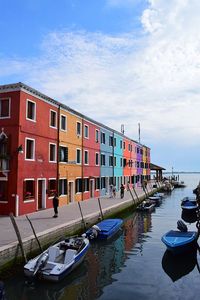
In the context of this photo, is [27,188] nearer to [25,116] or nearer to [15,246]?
[25,116]

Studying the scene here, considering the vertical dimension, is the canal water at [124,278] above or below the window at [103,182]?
below

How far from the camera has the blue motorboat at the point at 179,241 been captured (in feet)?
54.1

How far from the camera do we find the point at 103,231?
20.1 m

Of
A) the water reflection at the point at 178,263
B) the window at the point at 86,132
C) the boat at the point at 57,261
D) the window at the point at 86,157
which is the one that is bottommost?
the water reflection at the point at 178,263

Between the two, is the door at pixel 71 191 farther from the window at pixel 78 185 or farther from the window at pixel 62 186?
the window at pixel 62 186

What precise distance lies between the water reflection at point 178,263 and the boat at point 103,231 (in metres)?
3.99

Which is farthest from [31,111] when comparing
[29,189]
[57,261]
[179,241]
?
[179,241]

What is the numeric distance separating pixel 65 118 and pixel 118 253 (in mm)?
14992

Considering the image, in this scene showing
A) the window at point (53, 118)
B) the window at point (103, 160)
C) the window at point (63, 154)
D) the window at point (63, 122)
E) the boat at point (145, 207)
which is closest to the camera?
the window at point (53, 118)

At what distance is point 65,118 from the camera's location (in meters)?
29.3

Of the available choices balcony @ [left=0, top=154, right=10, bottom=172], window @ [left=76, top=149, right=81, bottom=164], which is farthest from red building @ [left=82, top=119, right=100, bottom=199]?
balcony @ [left=0, top=154, right=10, bottom=172]

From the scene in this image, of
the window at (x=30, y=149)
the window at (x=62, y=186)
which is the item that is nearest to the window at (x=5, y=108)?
the window at (x=30, y=149)

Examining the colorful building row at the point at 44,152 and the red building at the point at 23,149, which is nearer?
the red building at the point at 23,149

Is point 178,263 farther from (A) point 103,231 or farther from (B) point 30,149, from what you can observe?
(B) point 30,149
